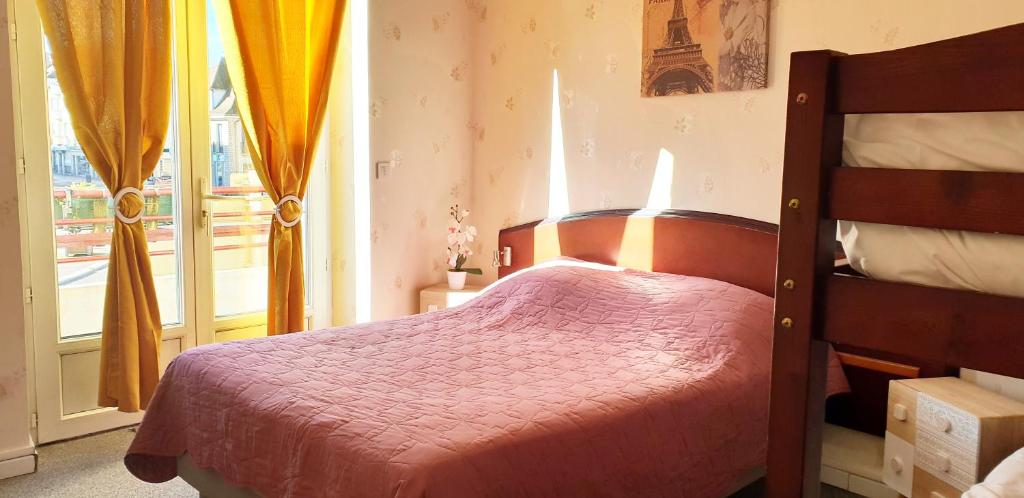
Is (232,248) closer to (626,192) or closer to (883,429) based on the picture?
(626,192)

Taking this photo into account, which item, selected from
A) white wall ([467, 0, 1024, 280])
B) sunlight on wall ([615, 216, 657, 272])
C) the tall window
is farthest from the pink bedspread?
the tall window

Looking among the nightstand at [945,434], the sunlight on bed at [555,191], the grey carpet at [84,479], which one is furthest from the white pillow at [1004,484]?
the sunlight on bed at [555,191]

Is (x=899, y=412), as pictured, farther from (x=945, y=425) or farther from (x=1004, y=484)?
(x=1004, y=484)

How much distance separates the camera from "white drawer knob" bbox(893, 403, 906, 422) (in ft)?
7.64

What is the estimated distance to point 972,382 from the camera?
236 centimetres

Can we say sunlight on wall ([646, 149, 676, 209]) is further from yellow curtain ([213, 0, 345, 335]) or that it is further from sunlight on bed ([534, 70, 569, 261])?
yellow curtain ([213, 0, 345, 335])

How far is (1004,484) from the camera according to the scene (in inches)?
46.6

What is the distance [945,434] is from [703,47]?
1810 mm

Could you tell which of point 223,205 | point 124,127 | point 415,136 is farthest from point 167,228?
point 415,136

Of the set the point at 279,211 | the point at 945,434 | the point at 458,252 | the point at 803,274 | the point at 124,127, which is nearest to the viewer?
the point at 803,274

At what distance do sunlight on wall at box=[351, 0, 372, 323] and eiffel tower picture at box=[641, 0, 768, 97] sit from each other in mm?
1390

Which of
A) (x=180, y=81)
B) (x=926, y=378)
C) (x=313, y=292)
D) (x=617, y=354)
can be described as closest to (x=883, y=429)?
(x=926, y=378)

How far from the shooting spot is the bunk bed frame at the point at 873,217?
Answer: 1.15 meters

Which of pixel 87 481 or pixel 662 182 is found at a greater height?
pixel 662 182
